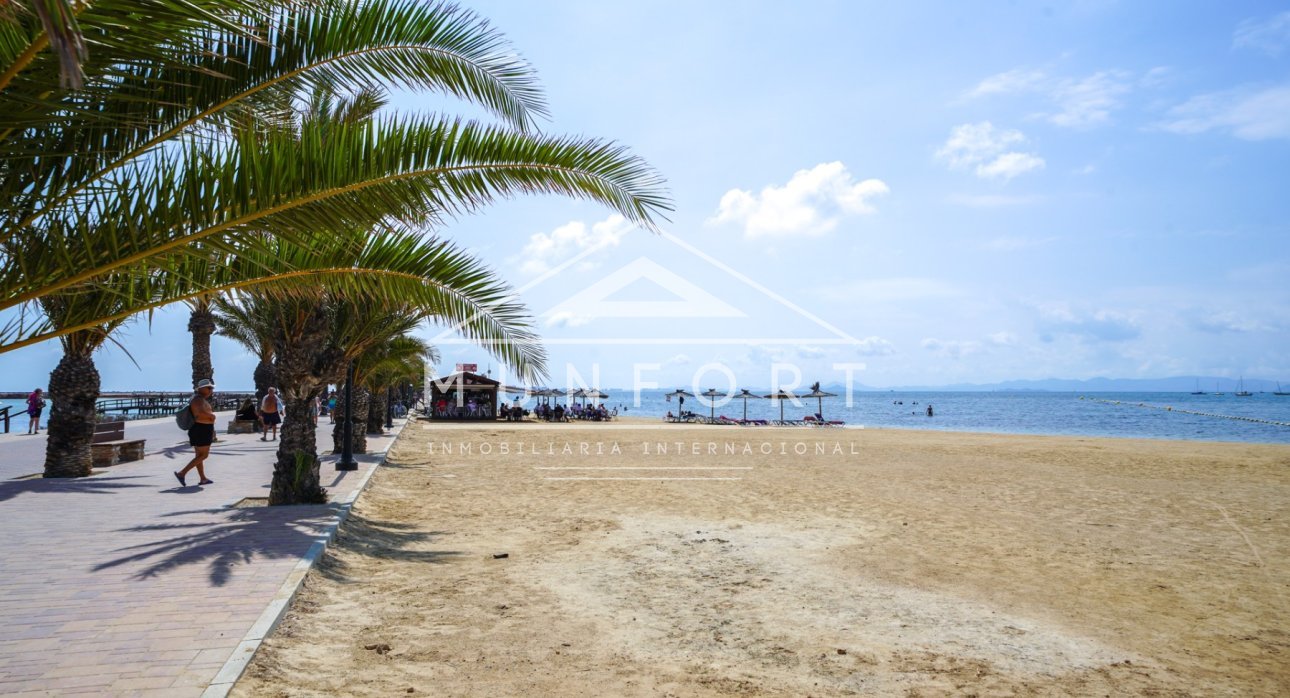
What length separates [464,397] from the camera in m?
37.5

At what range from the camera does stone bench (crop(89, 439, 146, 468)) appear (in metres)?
11.9

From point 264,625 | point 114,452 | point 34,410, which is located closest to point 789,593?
point 264,625

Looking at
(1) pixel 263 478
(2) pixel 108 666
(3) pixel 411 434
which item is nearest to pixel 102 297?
(2) pixel 108 666

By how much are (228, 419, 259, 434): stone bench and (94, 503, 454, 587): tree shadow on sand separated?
48.2ft

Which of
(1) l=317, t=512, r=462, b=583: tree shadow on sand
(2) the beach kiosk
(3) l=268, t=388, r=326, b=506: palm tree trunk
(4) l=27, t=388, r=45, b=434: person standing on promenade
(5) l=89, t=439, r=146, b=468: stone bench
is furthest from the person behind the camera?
(2) the beach kiosk

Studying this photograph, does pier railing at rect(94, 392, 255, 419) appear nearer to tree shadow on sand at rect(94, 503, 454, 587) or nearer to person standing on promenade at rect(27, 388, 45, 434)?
person standing on promenade at rect(27, 388, 45, 434)

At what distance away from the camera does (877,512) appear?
32.6 feet

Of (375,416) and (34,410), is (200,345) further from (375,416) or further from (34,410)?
(375,416)

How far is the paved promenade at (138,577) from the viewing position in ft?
12.2

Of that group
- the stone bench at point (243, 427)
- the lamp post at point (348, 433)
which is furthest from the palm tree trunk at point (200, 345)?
the lamp post at point (348, 433)

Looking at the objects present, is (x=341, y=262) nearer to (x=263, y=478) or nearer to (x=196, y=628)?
(x=196, y=628)

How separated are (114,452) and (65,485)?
261 cm

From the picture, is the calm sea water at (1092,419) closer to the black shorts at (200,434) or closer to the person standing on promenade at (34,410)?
the black shorts at (200,434)

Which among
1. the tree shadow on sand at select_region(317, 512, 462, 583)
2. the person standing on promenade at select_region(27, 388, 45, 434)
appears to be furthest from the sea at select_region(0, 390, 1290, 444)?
the tree shadow on sand at select_region(317, 512, 462, 583)
